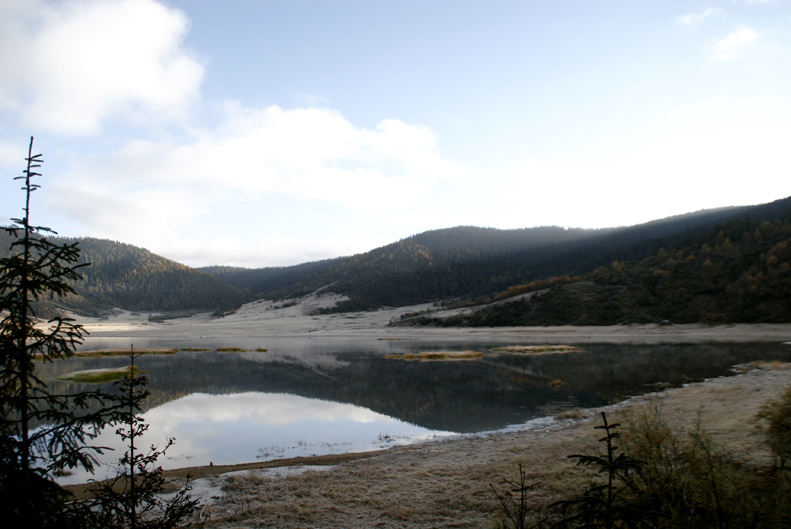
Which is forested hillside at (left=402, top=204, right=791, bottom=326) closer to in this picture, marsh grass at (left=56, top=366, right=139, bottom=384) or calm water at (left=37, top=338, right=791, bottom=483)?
calm water at (left=37, top=338, right=791, bottom=483)

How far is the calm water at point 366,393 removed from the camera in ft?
55.6

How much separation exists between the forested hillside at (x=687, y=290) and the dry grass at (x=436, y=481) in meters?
52.6

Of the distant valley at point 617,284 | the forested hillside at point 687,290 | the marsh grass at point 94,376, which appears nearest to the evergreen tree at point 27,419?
the marsh grass at point 94,376

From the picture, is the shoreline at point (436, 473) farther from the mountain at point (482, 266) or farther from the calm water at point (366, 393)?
the mountain at point (482, 266)

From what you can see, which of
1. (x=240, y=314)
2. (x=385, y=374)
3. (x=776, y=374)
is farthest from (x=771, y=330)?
(x=240, y=314)

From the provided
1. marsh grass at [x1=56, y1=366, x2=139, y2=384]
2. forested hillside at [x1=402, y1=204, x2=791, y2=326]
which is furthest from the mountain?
marsh grass at [x1=56, y1=366, x2=139, y2=384]

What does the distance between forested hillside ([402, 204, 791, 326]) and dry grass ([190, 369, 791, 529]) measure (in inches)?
2072

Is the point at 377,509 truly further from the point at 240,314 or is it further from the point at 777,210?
the point at 777,210

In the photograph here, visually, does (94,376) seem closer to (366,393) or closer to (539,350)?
(366,393)

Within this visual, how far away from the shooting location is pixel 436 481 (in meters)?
10.3

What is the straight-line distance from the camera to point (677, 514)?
4.96m

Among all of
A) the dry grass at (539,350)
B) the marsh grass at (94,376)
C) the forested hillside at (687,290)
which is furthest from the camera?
the forested hillside at (687,290)

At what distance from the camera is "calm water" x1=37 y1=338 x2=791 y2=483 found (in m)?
17.0

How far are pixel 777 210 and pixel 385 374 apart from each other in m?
170
